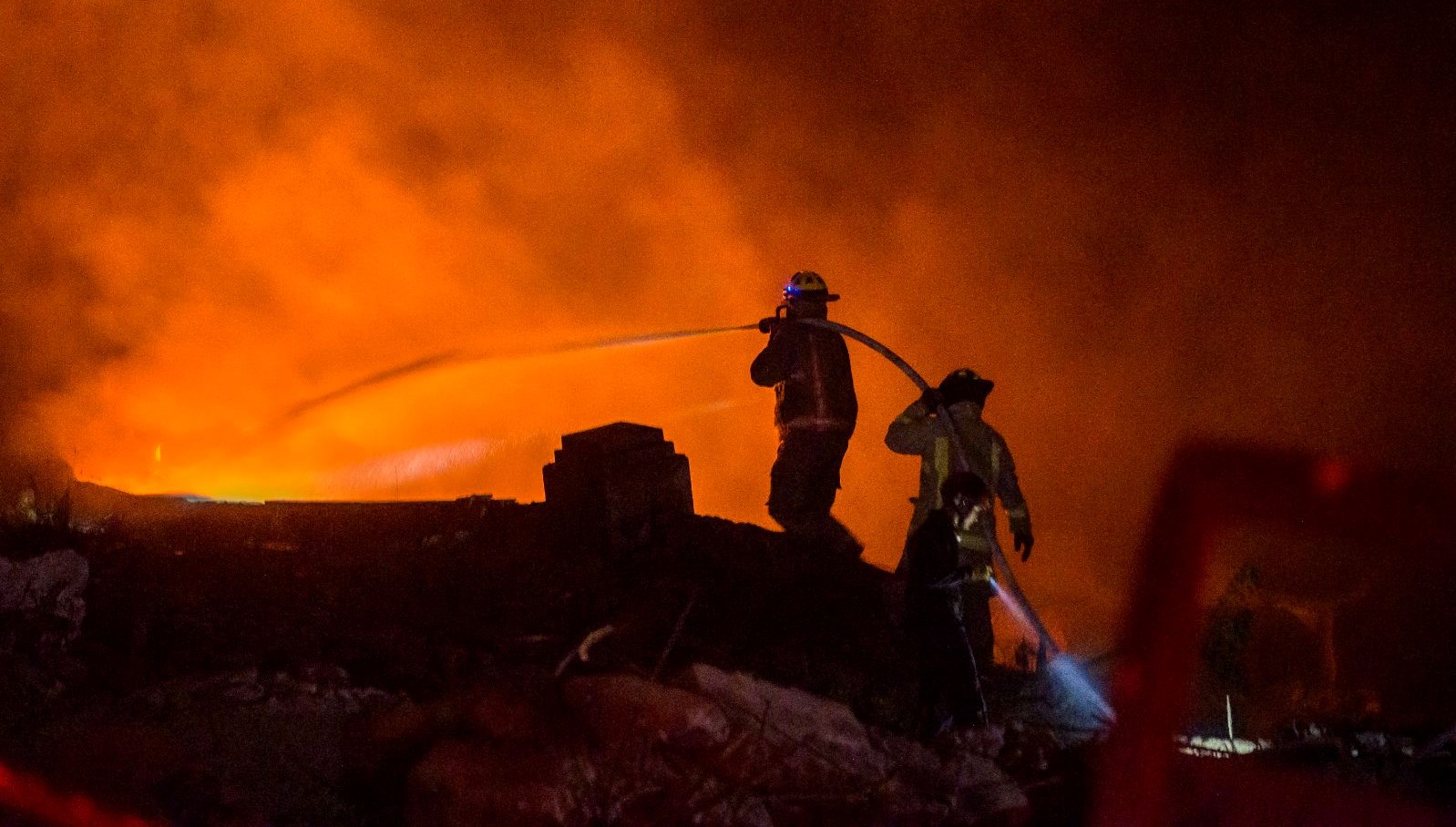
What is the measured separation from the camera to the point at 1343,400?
1930 centimetres

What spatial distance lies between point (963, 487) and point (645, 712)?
236 cm

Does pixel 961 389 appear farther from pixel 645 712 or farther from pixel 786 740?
pixel 645 712

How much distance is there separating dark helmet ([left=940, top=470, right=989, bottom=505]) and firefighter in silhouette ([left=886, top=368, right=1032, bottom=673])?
1.06ft

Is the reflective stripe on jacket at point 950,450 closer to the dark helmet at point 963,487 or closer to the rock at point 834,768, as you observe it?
the dark helmet at point 963,487

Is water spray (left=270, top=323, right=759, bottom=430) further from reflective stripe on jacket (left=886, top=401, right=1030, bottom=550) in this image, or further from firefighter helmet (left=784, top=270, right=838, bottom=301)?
reflective stripe on jacket (left=886, top=401, right=1030, bottom=550)

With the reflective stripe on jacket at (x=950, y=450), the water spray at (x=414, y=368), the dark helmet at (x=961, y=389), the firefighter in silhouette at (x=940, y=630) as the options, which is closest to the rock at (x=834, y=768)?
the firefighter in silhouette at (x=940, y=630)

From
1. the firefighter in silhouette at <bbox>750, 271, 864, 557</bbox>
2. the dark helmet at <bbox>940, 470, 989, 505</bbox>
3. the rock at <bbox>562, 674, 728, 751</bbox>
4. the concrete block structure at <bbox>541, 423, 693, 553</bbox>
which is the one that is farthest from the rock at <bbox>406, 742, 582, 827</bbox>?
the firefighter in silhouette at <bbox>750, 271, 864, 557</bbox>

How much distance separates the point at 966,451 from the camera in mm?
6785

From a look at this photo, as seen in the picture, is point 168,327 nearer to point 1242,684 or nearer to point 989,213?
point 989,213

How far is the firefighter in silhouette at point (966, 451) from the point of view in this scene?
6.71 meters

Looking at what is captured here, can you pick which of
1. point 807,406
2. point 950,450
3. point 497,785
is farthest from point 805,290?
point 497,785

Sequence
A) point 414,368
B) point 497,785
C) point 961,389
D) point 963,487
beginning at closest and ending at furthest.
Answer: point 497,785
point 963,487
point 961,389
point 414,368

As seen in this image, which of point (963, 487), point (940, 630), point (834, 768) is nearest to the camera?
point (834, 768)

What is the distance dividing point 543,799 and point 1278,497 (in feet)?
45.1
